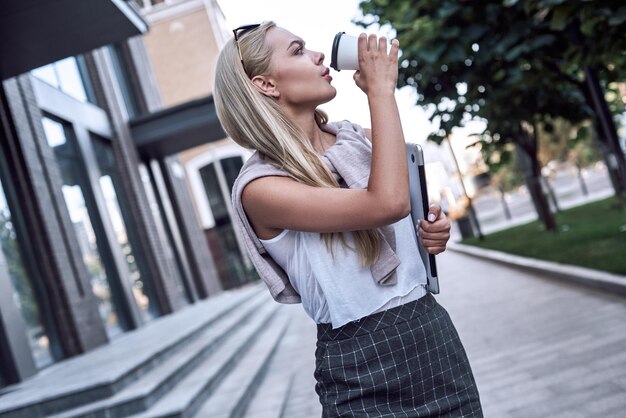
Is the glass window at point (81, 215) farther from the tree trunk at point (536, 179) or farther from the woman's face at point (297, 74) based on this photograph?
the woman's face at point (297, 74)

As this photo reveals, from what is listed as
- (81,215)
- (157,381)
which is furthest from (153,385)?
(81,215)

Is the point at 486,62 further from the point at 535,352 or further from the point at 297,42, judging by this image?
the point at 297,42

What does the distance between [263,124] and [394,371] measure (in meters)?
0.65

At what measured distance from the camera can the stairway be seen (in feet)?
19.3

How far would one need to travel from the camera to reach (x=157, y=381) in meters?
6.32

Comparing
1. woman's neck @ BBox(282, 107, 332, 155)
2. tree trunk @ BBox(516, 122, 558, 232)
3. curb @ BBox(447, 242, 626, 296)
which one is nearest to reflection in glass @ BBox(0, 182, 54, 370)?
curb @ BBox(447, 242, 626, 296)

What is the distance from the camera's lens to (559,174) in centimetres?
3847

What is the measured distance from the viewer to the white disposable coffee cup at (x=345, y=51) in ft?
5.36

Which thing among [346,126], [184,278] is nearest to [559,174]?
[184,278]

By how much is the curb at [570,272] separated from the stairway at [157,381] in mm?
3748

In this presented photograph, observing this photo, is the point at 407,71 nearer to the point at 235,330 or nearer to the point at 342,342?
the point at 235,330

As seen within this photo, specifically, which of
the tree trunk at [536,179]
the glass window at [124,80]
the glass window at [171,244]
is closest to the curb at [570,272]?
the tree trunk at [536,179]

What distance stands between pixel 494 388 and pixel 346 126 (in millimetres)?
3895

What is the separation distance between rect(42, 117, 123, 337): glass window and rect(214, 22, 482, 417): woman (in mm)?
10610
